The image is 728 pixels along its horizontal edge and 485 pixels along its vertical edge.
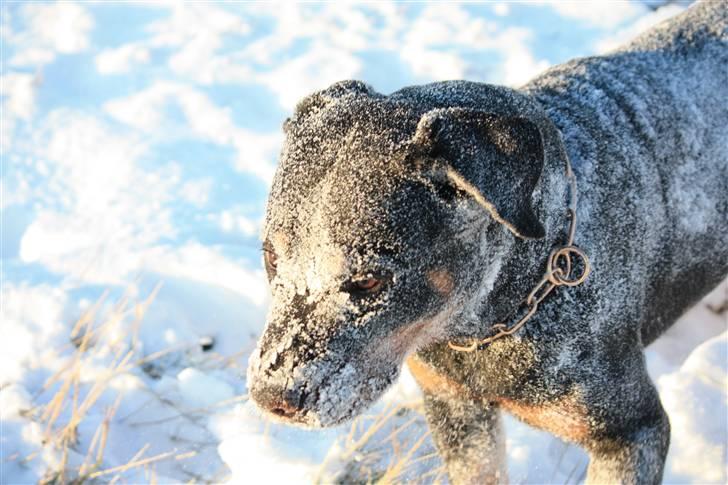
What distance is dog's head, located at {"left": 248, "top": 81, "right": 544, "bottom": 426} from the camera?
1951mm

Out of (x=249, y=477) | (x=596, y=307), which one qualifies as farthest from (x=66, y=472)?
(x=596, y=307)

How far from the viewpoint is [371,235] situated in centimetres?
195

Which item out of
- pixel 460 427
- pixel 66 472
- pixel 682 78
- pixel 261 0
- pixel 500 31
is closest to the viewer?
pixel 460 427

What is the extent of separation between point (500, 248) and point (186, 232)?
2824 millimetres

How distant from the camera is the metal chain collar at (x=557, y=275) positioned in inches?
90.1

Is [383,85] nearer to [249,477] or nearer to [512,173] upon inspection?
[249,477]

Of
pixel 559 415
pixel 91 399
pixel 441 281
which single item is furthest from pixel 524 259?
pixel 91 399

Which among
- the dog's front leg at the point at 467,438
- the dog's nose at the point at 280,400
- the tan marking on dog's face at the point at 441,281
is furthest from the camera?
the dog's front leg at the point at 467,438

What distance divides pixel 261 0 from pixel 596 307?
519 centimetres

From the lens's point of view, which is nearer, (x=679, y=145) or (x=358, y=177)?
(x=358, y=177)

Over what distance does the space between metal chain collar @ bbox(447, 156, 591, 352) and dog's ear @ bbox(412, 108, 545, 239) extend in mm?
279

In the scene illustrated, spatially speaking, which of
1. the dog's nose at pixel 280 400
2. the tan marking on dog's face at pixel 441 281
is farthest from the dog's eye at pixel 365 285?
the dog's nose at pixel 280 400

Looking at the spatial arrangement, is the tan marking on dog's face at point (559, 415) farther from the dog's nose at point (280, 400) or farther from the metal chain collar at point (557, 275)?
the dog's nose at point (280, 400)

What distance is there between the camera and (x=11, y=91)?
559cm
